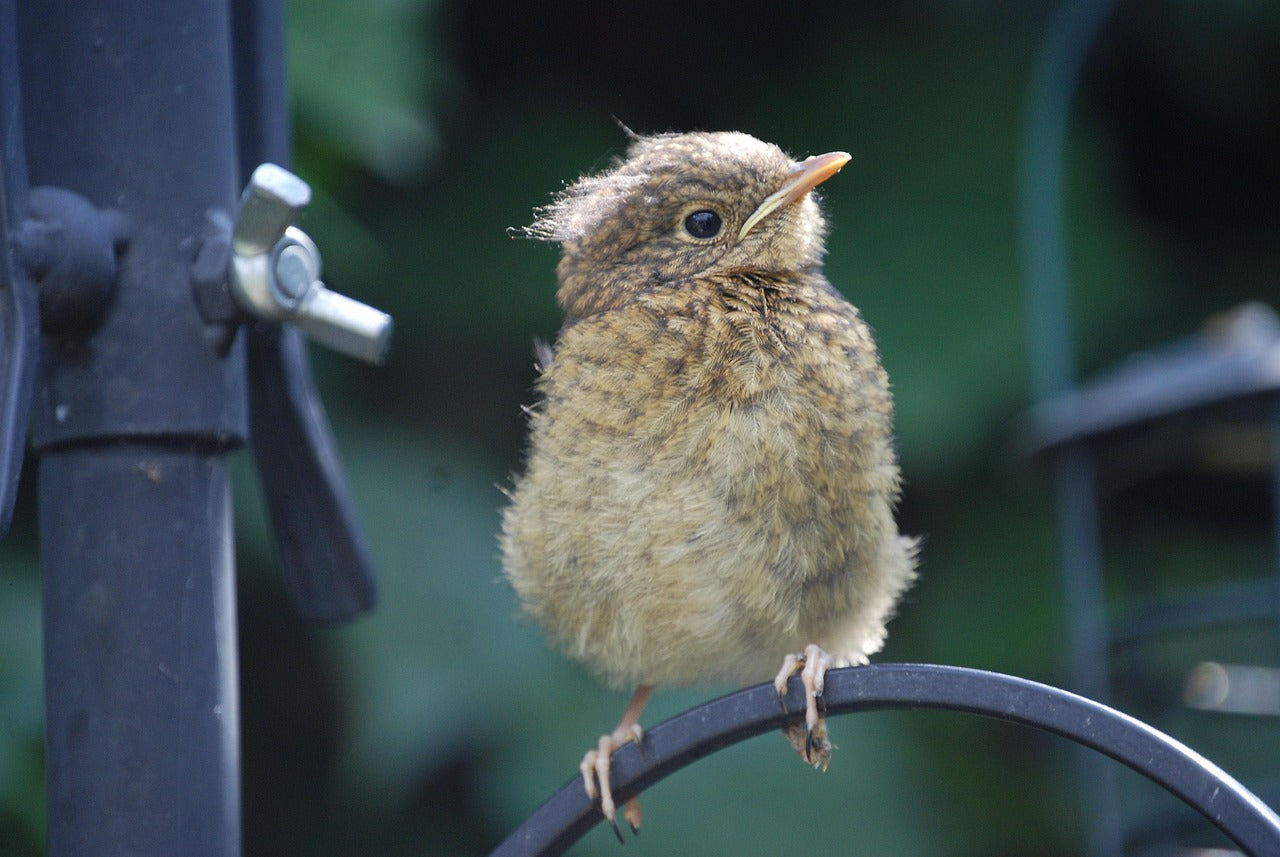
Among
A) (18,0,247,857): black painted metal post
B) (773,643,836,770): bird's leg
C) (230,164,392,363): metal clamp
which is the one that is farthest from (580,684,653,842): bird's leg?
(230,164,392,363): metal clamp

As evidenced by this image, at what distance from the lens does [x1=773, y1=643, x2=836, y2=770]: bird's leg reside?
4.35 feet

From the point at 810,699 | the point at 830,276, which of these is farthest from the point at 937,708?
the point at 830,276

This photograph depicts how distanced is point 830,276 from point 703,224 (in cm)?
161

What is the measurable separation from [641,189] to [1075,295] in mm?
2162

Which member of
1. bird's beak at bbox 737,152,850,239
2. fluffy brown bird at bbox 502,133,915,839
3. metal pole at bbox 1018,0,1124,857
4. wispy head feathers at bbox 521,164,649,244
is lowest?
fluffy brown bird at bbox 502,133,915,839

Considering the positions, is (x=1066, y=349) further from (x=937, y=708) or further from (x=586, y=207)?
(x=937, y=708)

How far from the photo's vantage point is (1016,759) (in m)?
3.77

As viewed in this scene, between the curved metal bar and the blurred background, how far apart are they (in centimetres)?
164

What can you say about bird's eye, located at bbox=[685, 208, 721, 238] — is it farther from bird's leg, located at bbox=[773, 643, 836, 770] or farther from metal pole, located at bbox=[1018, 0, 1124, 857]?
metal pole, located at bbox=[1018, 0, 1124, 857]

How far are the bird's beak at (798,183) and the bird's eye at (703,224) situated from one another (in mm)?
34

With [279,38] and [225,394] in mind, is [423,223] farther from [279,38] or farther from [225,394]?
[225,394]

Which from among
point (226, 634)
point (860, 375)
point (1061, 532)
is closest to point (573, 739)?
point (1061, 532)

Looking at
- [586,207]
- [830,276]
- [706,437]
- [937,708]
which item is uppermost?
[830,276]

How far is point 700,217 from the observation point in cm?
182
